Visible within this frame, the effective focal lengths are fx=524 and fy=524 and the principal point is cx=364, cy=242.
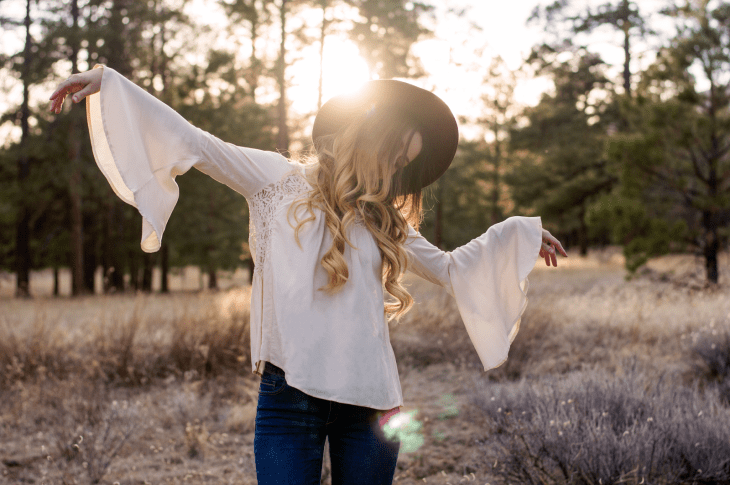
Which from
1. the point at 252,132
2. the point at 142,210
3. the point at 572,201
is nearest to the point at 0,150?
the point at 252,132

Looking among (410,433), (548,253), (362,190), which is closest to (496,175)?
(410,433)

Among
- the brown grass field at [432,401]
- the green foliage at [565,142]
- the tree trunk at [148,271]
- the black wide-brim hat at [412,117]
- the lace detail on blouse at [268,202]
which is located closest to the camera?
the lace detail on blouse at [268,202]

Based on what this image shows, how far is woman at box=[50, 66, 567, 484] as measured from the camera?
1507mm

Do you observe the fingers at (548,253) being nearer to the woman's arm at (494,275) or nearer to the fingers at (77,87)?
the woman's arm at (494,275)

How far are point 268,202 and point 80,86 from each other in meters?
0.63

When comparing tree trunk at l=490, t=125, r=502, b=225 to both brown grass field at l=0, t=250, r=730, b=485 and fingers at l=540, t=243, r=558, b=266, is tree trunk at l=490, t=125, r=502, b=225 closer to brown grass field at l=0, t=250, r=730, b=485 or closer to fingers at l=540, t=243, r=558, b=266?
brown grass field at l=0, t=250, r=730, b=485

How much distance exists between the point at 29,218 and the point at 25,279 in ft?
7.28

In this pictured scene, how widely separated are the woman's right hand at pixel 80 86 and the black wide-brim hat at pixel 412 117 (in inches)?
26.6

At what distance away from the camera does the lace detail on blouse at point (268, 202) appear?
65.7 inches

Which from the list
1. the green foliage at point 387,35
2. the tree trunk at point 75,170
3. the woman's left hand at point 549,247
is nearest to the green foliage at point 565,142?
the green foliage at point 387,35

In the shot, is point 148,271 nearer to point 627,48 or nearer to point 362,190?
point 362,190

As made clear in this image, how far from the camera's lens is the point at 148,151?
155 centimetres

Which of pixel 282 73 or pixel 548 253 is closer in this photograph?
pixel 548 253

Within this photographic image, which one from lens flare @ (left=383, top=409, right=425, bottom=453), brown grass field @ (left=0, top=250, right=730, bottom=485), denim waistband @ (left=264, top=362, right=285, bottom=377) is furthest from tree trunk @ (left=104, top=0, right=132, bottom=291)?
denim waistband @ (left=264, top=362, right=285, bottom=377)
